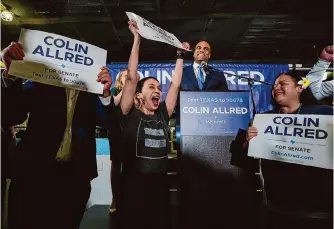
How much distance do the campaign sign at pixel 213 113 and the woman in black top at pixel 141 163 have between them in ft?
0.98

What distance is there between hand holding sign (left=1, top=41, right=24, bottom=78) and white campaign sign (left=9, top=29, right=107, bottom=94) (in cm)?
3

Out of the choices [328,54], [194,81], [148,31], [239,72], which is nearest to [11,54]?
[148,31]

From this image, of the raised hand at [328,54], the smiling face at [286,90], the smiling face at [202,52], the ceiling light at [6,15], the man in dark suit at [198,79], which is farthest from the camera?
the ceiling light at [6,15]

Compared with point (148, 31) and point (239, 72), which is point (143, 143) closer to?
point (148, 31)

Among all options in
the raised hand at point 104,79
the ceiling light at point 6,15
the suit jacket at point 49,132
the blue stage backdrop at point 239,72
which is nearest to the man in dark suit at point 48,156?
the suit jacket at point 49,132

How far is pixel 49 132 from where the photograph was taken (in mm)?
1792

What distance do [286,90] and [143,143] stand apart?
3.91ft

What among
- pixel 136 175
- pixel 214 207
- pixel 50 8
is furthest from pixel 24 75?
pixel 50 8

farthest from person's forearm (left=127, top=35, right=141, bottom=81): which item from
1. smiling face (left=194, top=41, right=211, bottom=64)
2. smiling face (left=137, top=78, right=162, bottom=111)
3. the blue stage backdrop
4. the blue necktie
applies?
the blue stage backdrop

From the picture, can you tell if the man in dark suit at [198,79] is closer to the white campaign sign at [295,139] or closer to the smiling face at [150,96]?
the smiling face at [150,96]

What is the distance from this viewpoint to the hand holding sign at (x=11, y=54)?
1692 millimetres

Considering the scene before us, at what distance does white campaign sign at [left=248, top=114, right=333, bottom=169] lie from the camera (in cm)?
207

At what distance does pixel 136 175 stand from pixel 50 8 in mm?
4691

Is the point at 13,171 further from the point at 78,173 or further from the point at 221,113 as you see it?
the point at 221,113
